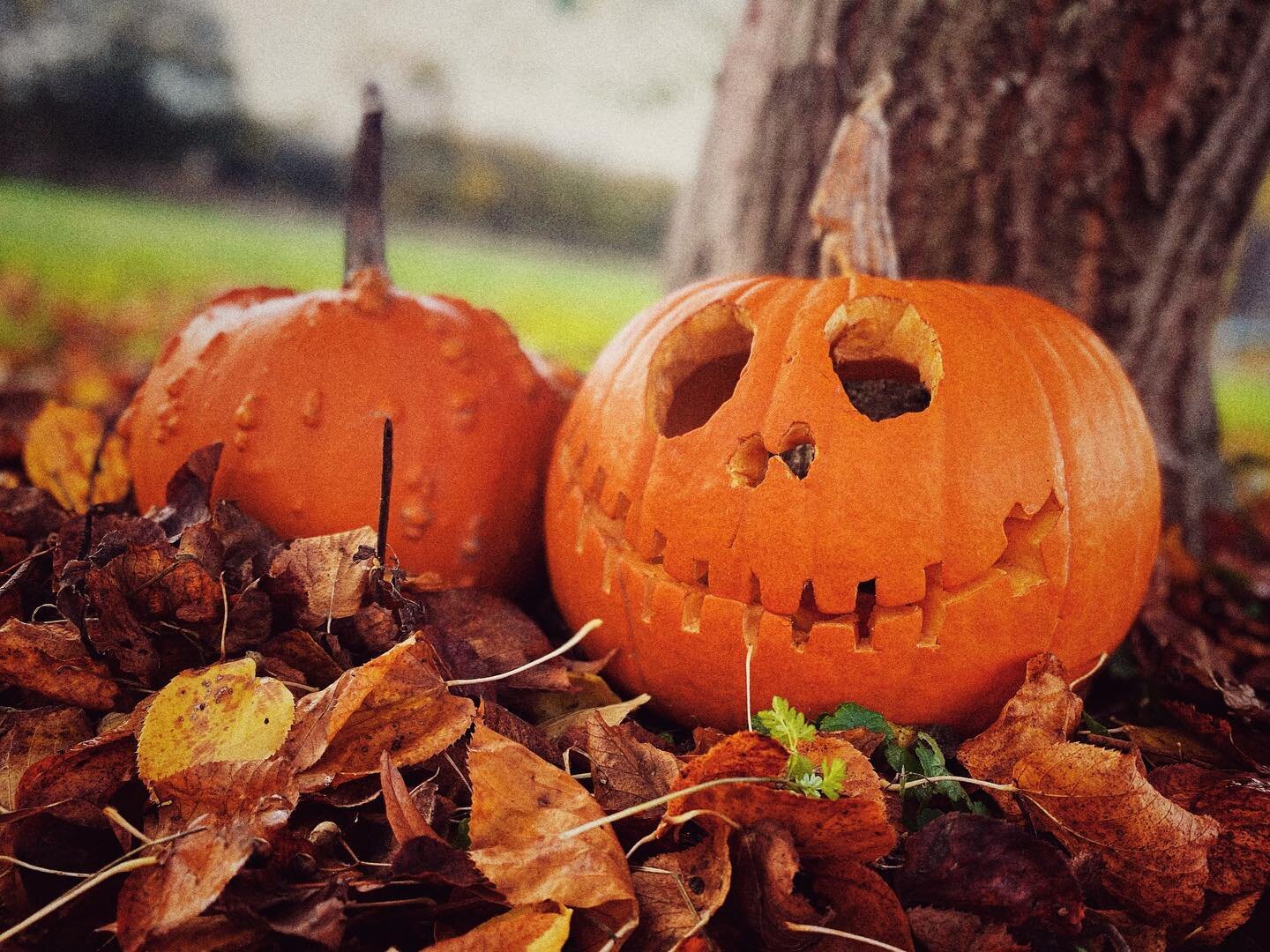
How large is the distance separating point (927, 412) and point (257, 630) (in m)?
1.04

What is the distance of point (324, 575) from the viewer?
1.31 metres

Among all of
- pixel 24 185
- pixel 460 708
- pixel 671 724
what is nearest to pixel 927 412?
pixel 671 724

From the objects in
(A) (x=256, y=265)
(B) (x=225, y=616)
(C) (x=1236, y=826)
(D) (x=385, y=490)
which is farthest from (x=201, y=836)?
(A) (x=256, y=265)

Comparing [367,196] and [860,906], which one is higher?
[367,196]

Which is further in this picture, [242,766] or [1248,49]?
[1248,49]

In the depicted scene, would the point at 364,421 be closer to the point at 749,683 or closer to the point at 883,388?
the point at 749,683

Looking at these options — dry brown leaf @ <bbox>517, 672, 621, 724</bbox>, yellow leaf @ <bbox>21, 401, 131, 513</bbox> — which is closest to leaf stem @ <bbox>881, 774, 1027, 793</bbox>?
dry brown leaf @ <bbox>517, 672, 621, 724</bbox>

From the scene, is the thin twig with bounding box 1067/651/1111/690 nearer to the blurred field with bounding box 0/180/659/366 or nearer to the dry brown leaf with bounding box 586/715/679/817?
the dry brown leaf with bounding box 586/715/679/817

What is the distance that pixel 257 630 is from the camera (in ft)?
4.17

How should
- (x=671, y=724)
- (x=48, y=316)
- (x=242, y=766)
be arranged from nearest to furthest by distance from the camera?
(x=242, y=766) → (x=671, y=724) → (x=48, y=316)

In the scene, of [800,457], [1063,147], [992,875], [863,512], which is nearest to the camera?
[992,875]

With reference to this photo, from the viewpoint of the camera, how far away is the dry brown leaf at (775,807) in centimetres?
96

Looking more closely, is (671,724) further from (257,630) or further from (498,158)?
(498,158)

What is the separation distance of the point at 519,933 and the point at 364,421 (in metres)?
0.93
